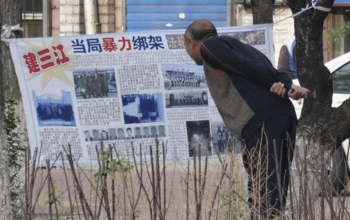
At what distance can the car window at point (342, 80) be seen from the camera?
444 inches

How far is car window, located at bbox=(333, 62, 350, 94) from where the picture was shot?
1127cm

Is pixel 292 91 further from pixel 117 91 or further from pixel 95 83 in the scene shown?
pixel 95 83

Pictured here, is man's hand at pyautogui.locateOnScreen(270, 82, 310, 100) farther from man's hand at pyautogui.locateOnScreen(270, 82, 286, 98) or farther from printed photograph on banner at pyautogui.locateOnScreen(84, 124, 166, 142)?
printed photograph on banner at pyautogui.locateOnScreen(84, 124, 166, 142)

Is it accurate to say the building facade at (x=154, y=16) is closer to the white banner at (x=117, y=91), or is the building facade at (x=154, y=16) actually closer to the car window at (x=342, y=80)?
the car window at (x=342, y=80)

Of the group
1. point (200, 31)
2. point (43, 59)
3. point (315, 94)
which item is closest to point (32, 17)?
point (43, 59)

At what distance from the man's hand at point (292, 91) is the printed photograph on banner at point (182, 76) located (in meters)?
1.66

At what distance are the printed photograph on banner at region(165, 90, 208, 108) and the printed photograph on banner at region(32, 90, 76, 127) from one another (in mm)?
723

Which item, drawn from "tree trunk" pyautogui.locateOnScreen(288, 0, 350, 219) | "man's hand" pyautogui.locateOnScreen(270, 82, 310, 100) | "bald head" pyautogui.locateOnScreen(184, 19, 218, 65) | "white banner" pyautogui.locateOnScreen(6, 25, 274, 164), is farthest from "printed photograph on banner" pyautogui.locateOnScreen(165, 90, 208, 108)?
"man's hand" pyautogui.locateOnScreen(270, 82, 310, 100)

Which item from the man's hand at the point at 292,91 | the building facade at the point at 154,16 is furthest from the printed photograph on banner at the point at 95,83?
the building facade at the point at 154,16

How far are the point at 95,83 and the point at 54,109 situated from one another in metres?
0.36

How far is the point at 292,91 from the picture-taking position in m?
5.77

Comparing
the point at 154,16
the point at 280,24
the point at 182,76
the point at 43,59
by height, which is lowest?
the point at 182,76

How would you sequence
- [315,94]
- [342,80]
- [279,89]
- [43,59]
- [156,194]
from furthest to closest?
[342,80]
[43,59]
[315,94]
[279,89]
[156,194]

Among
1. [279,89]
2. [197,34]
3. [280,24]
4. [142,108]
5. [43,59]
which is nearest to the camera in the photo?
[279,89]
